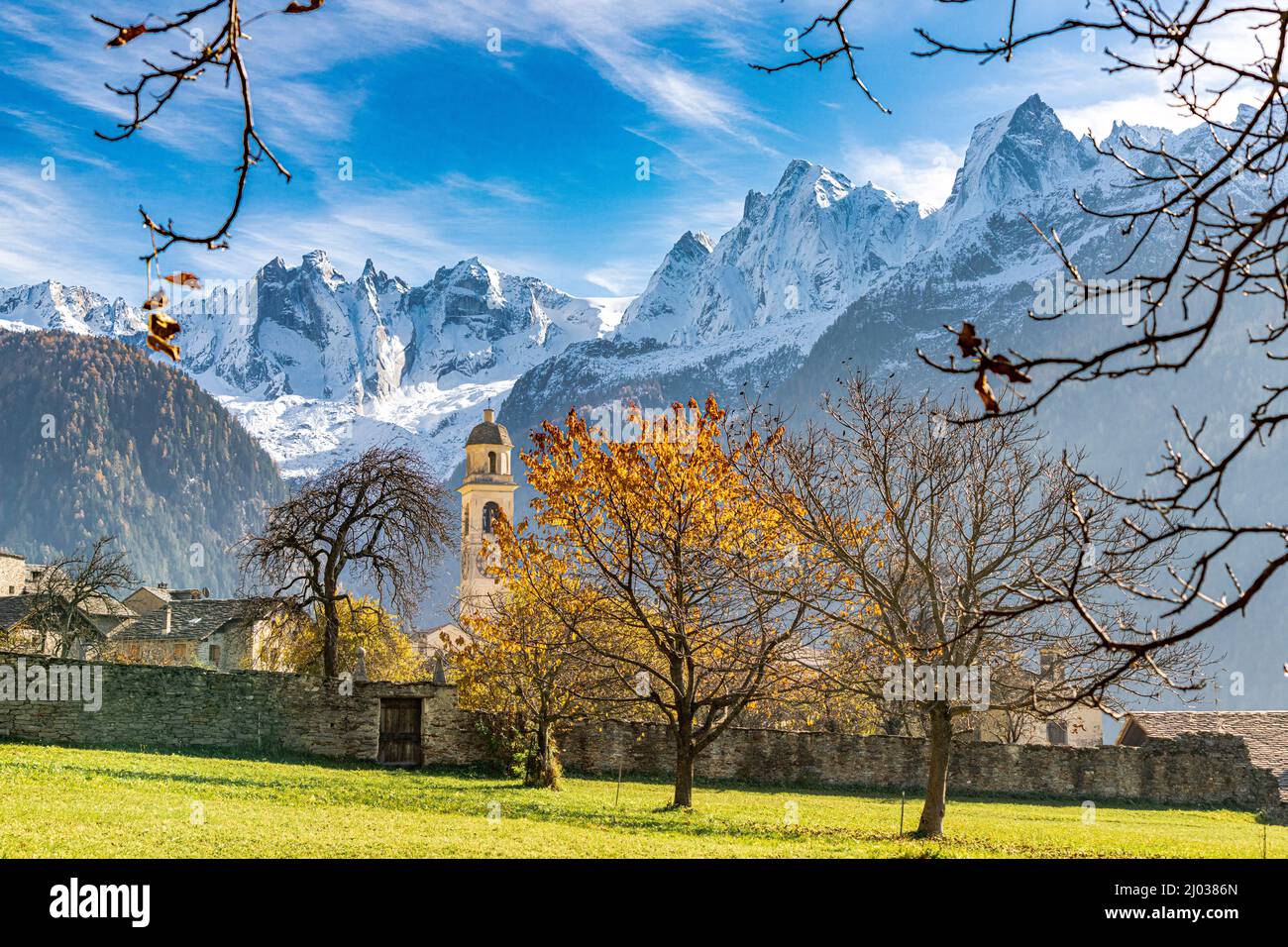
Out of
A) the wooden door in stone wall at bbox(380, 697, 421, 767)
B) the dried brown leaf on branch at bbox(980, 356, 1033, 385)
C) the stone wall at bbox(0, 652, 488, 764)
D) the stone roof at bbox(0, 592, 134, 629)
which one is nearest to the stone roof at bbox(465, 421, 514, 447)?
the stone roof at bbox(0, 592, 134, 629)

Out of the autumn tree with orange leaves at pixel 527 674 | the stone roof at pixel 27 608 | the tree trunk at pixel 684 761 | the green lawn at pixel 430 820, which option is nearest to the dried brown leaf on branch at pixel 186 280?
the green lawn at pixel 430 820

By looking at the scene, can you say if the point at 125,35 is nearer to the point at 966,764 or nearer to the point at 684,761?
the point at 684,761

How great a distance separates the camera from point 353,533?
1302 inches

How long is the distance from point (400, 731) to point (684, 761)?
9.21 m

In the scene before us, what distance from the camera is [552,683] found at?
23.7m

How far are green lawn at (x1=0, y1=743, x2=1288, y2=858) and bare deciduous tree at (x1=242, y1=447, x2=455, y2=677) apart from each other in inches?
275

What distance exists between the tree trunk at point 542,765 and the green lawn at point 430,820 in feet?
1.81

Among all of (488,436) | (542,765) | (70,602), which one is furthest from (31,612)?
(488,436)

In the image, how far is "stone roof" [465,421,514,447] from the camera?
225 feet

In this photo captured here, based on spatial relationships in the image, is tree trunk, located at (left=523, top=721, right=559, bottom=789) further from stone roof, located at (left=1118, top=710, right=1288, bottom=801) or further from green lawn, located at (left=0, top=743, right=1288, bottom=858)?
stone roof, located at (left=1118, top=710, right=1288, bottom=801)

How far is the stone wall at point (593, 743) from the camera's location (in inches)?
972
